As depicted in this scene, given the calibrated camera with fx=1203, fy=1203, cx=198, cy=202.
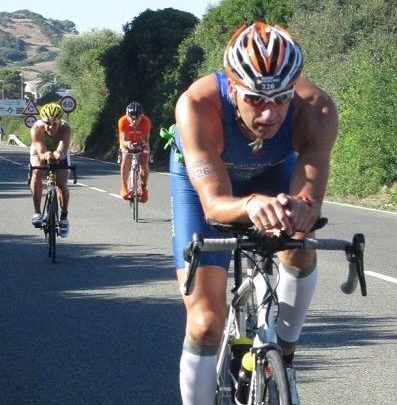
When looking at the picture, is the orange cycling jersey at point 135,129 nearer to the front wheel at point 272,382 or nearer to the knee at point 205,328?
the knee at point 205,328

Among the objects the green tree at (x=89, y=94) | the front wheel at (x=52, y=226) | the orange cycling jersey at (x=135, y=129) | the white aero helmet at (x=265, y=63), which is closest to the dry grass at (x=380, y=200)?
the orange cycling jersey at (x=135, y=129)

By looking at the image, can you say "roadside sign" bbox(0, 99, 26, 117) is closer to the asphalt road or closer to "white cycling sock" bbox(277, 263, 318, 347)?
the asphalt road

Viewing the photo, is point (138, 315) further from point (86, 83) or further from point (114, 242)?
point (86, 83)

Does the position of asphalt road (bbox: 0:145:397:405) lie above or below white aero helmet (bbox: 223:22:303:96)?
below

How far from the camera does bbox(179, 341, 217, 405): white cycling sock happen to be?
4789mm

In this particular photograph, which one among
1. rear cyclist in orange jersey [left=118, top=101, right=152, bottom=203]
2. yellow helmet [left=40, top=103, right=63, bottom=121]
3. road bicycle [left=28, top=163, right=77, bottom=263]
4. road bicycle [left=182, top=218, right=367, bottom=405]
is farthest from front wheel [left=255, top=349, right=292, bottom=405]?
rear cyclist in orange jersey [left=118, top=101, right=152, bottom=203]

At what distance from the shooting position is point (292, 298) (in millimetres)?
4973

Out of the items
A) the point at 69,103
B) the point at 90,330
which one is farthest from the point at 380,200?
the point at 69,103

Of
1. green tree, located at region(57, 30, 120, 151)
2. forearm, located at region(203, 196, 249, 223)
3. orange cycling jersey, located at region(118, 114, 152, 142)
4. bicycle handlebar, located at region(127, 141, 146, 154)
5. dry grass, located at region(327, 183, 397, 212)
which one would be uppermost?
forearm, located at region(203, 196, 249, 223)

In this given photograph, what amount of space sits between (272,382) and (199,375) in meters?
0.61

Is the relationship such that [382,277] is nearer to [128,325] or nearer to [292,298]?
[128,325]

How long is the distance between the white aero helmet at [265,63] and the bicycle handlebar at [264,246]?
20.7 inches

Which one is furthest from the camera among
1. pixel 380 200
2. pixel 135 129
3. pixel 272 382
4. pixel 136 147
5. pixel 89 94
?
pixel 89 94

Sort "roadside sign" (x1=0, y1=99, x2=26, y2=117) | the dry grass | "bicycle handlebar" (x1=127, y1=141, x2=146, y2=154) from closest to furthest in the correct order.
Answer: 1. "bicycle handlebar" (x1=127, y1=141, x2=146, y2=154)
2. the dry grass
3. "roadside sign" (x1=0, y1=99, x2=26, y2=117)
